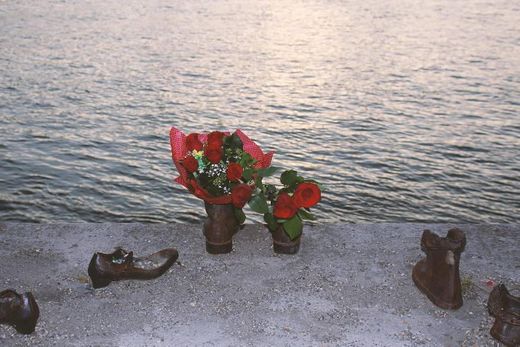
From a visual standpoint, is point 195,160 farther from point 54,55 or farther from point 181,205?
point 54,55

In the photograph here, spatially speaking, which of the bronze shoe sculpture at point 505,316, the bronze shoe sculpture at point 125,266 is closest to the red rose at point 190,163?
the bronze shoe sculpture at point 125,266

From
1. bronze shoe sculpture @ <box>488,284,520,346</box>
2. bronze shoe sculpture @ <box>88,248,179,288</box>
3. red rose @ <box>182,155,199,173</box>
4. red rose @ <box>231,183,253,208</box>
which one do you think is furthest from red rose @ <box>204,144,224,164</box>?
bronze shoe sculpture @ <box>488,284,520,346</box>

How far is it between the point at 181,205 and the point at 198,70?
8.93m

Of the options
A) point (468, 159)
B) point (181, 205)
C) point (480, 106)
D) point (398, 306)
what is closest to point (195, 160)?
point (398, 306)

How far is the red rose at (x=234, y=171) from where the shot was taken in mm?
4594

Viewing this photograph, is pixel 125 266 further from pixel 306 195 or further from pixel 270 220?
pixel 306 195

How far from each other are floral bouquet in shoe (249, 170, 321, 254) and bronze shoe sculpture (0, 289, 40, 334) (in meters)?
1.69

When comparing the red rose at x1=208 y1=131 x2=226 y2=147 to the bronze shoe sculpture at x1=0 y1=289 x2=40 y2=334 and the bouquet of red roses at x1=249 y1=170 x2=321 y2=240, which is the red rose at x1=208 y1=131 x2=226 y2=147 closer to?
the bouquet of red roses at x1=249 y1=170 x2=321 y2=240

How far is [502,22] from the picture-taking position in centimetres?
2741

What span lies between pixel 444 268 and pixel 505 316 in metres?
0.54

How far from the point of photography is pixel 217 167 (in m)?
4.73

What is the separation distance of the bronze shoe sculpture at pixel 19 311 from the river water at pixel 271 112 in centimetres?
489

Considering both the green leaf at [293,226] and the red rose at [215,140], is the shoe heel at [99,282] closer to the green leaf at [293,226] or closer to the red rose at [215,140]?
the red rose at [215,140]

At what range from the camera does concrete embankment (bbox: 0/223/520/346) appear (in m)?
4.06
